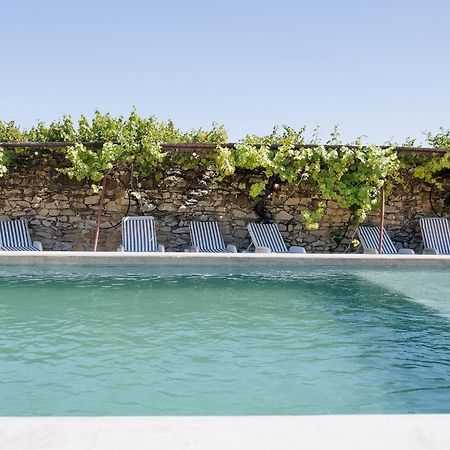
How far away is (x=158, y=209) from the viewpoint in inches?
453

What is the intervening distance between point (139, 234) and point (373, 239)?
4.77 m

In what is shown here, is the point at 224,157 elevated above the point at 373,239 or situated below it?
above

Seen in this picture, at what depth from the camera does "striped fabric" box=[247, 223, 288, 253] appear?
10695 mm

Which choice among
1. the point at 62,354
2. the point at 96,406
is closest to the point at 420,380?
the point at 96,406

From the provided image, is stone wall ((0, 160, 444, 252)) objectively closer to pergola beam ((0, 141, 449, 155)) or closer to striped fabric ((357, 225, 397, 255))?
striped fabric ((357, 225, 397, 255))

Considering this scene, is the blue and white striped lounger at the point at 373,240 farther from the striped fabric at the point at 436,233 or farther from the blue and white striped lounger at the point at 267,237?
the blue and white striped lounger at the point at 267,237

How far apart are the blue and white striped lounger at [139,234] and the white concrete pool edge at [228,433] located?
25.5ft

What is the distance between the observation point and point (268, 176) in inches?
443

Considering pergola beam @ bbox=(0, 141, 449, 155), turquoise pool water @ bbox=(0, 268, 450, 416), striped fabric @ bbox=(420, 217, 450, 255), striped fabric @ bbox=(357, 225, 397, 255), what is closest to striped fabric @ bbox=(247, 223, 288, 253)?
pergola beam @ bbox=(0, 141, 449, 155)

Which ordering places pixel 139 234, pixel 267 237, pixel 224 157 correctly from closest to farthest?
pixel 139 234, pixel 224 157, pixel 267 237

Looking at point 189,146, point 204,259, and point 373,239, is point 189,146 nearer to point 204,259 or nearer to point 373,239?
point 204,259

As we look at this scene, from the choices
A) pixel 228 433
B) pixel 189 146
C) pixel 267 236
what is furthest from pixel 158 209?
pixel 228 433

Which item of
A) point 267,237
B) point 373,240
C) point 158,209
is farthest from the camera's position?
point 158,209

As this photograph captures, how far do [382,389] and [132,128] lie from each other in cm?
872
